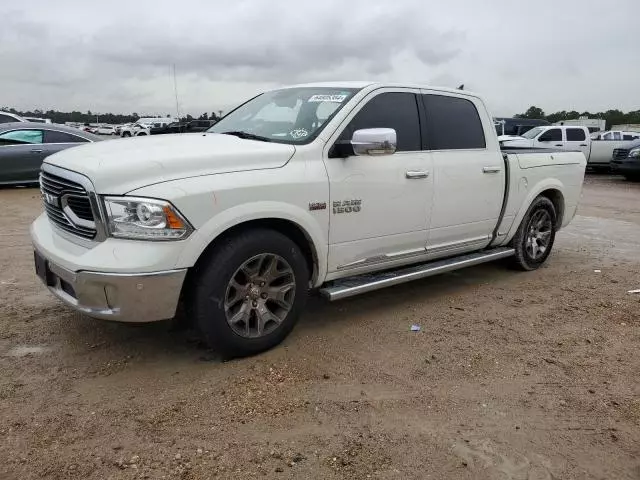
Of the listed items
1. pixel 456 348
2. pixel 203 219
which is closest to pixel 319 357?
pixel 456 348

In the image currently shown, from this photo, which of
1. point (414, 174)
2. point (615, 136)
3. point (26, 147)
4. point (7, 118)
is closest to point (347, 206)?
point (414, 174)

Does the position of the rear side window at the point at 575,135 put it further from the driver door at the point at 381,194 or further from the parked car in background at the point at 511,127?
the driver door at the point at 381,194

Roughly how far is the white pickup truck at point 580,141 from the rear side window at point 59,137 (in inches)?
553

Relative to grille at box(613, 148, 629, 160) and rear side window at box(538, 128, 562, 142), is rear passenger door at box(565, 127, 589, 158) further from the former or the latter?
grille at box(613, 148, 629, 160)

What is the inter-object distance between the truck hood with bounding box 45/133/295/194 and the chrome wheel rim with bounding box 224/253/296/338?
64 cm

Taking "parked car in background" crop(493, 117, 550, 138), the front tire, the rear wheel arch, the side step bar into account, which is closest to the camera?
the front tire

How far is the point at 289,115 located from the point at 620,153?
17.4 meters

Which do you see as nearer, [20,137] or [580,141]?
[20,137]

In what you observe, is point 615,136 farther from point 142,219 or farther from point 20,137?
point 142,219

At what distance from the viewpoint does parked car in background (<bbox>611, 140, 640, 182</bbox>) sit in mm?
17062

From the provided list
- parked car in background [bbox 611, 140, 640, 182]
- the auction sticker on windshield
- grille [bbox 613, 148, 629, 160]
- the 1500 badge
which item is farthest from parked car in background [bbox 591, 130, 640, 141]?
the 1500 badge

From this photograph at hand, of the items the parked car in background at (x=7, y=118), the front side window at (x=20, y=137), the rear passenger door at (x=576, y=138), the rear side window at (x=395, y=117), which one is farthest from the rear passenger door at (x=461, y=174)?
the rear passenger door at (x=576, y=138)

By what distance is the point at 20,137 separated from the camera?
11.6 m

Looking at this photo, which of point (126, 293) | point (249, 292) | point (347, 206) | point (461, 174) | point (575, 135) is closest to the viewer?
point (126, 293)
